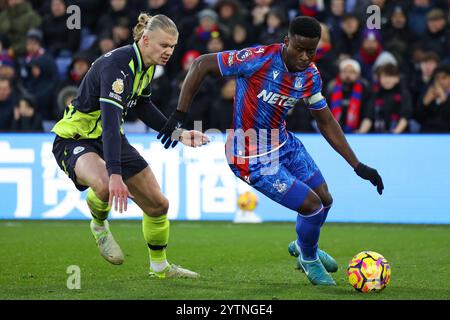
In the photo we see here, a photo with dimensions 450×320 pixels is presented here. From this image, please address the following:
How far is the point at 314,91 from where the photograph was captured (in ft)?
28.2

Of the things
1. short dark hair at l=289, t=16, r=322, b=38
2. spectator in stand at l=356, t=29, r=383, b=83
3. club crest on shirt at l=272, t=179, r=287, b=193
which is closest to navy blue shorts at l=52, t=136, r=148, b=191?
club crest on shirt at l=272, t=179, r=287, b=193

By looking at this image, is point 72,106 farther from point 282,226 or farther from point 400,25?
point 400,25

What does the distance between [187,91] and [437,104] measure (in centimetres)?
772

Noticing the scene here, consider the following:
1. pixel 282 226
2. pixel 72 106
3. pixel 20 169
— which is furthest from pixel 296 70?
pixel 20 169

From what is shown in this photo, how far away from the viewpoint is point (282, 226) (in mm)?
14117

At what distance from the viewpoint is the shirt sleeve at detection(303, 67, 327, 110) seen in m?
8.54

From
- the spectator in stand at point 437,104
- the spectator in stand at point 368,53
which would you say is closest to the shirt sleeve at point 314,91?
the spectator in stand at point 437,104

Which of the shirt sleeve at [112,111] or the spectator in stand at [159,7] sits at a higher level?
the spectator in stand at [159,7]

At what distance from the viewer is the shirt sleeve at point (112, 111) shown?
7973mm

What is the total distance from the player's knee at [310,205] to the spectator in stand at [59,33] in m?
10.3

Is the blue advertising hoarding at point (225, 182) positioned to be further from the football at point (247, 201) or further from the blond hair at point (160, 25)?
the blond hair at point (160, 25)

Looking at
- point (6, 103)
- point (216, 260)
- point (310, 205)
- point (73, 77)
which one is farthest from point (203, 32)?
point (310, 205)

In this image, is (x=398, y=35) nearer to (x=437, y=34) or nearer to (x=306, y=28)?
(x=437, y=34)

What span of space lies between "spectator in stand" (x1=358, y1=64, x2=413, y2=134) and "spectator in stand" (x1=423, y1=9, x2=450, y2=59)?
1.35 meters
